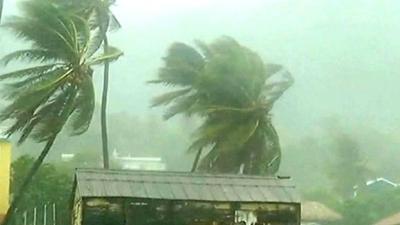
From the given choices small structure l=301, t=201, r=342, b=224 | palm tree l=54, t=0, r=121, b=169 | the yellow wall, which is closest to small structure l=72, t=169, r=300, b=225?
palm tree l=54, t=0, r=121, b=169

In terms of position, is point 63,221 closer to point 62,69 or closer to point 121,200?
point 62,69

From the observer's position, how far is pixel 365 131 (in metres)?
98.1

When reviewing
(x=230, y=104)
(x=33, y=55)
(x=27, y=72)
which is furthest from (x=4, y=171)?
(x=230, y=104)

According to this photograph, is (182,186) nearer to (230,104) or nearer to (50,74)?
(50,74)

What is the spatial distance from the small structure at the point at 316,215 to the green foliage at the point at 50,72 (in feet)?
65.1

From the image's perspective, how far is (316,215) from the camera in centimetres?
4475

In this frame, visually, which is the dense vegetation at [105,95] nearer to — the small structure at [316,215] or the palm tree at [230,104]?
the palm tree at [230,104]

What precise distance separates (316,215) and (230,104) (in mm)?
14751

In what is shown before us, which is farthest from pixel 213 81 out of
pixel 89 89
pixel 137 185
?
pixel 137 185

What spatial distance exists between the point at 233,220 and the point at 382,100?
3871 inches

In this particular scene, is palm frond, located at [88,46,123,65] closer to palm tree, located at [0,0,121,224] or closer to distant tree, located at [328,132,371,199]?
palm tree, located at [0,0,121,224]

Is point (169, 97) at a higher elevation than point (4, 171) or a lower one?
higher

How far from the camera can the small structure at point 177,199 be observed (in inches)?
848

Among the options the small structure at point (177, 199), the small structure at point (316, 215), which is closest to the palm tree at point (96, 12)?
the small structure at point (177, 199)
